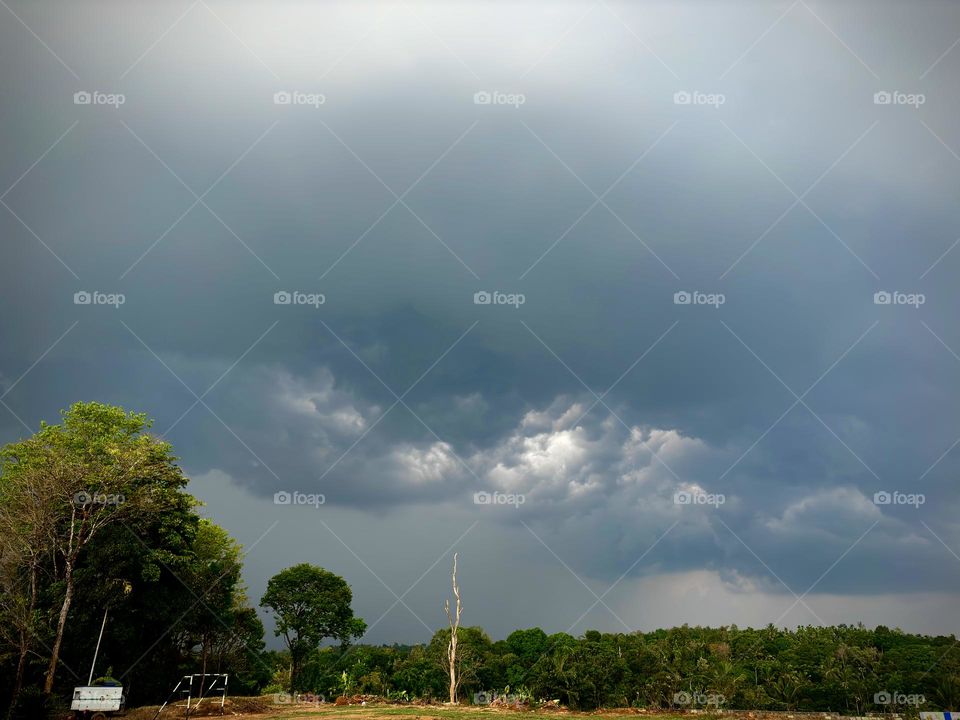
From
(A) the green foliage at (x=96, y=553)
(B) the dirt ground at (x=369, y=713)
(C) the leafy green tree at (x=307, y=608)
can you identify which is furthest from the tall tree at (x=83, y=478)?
(C) the leafy green tree at (x=307, y=608)

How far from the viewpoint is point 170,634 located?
32.1m

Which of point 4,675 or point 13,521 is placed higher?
point 13,521

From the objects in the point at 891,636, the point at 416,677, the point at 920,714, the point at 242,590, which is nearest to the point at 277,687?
the point at 242,590

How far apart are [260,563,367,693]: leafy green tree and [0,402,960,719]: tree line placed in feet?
0.42

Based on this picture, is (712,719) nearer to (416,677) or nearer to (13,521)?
(416,677)

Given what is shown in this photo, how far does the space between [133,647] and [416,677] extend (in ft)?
52.4

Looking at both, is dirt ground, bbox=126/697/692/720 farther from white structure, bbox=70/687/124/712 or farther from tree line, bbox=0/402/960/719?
white structure, bbox=70/687/124/712

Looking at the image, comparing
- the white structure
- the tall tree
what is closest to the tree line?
the tall tree

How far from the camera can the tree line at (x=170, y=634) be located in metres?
23.3

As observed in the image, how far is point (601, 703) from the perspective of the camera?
2764 centimetres

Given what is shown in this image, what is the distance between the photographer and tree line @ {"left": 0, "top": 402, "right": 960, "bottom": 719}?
2328 cm

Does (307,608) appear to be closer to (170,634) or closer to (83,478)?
(170,634)

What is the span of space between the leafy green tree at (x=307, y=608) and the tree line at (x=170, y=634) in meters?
0.13

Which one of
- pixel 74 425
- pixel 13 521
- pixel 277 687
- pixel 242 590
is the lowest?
pixel 277 687
